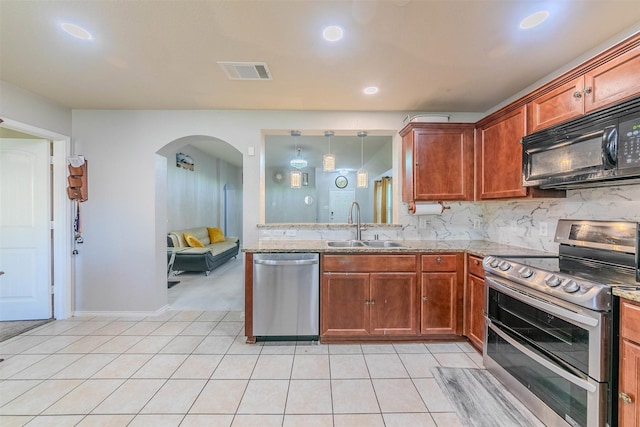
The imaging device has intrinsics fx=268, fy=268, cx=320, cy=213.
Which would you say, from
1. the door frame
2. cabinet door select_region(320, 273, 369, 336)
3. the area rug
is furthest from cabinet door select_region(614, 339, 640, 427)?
the door frame

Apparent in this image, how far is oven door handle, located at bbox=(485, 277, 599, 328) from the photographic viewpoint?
135 centimetres

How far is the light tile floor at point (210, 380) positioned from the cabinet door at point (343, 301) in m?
0.19

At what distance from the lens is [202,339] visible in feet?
8.52

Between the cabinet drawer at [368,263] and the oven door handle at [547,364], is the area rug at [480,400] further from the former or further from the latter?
the cabinet drawer at [368,263]

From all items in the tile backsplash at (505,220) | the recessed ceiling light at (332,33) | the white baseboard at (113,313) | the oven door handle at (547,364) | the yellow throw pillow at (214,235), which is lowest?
the white baseboard at (113,313)

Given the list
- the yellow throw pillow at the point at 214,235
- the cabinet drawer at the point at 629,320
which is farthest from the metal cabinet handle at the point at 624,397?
the yellow throw pillow at the point at 214,235

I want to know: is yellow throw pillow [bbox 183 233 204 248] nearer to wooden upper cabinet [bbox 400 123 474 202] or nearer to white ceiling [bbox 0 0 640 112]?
white ceiling [bbox 0 0 640 112]

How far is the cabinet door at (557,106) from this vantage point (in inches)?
68.1

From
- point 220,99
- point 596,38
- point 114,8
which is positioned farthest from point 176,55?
point 596,38

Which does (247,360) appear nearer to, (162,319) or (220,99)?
(162,319)

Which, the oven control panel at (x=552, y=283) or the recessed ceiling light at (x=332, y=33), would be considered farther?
the recessed ceiling light at (x=332, y=33)

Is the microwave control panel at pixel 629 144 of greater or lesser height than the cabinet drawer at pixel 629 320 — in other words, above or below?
above

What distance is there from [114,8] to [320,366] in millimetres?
2758

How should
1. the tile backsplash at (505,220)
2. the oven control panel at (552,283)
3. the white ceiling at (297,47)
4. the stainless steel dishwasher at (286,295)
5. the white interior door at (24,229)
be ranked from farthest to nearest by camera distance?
1. the white interior door at (24,229)
2. the stainless steel dishwasher at (286,295)
3. the tile backsplash at (505,220)
4. the white ceiling at (297,47)
5. the oven control panel at (552,283)
